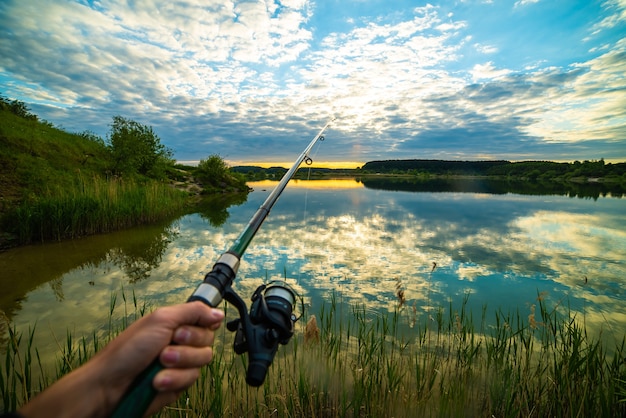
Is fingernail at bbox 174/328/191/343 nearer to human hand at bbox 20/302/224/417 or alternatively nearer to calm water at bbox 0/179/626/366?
human hand at bbox 20/302/224/417

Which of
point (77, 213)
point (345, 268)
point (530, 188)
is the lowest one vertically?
point (345, 268)

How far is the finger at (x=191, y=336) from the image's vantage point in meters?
1.03

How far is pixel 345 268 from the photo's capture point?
814 centimetres

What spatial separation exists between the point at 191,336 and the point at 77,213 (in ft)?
36.5

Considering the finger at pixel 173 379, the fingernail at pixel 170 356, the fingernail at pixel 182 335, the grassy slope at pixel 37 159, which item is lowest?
the finger at pixel 173 379

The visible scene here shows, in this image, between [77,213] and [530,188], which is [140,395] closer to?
[77,213]

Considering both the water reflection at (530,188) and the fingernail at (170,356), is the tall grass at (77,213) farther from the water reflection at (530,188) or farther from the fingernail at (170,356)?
the water reflection at (530,188)

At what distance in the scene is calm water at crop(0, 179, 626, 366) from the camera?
5816mm

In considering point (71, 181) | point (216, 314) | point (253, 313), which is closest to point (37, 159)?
point (71, 181)

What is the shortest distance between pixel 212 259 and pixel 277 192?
7.04 meters

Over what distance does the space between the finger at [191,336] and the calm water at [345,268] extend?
359 centimetres

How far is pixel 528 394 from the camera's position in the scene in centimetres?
322

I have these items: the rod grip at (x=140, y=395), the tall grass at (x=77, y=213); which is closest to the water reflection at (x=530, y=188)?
the tall grass at (x=77, y=213)

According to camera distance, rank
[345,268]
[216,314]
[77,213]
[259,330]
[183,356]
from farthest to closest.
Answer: [77,213]
[345,268]
[259,330]
[216,314]
[183,356]
